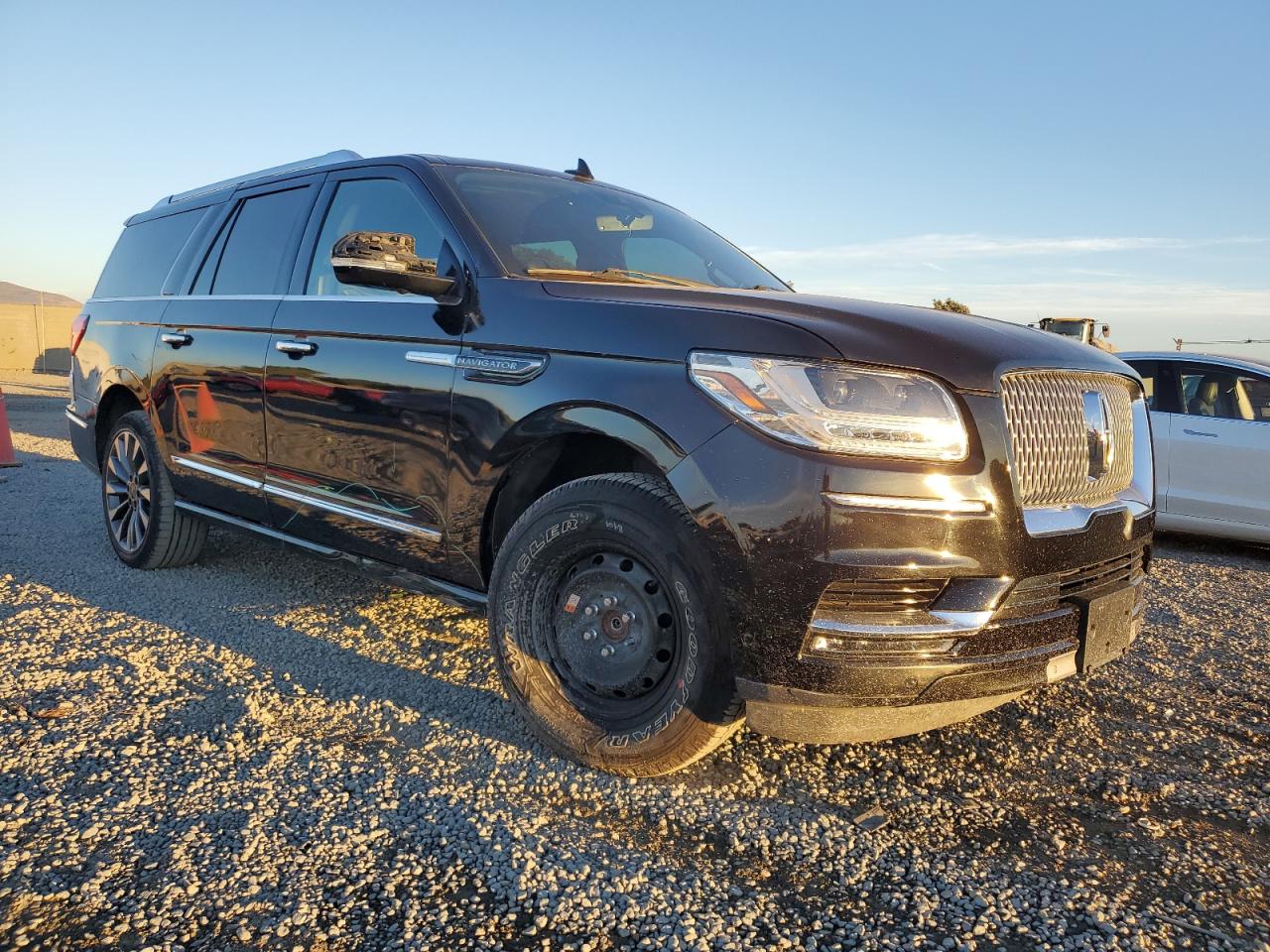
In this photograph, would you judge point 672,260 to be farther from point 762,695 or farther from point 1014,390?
point 762,695

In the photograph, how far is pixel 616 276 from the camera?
333cm

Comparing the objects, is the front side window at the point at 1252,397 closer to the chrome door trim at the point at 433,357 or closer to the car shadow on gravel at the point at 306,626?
the car shadow on gravel at the point at 306,626

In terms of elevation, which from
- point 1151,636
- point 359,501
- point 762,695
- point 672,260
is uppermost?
point 672,260

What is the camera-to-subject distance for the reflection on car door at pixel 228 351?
3.96 m

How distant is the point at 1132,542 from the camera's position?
2766mm

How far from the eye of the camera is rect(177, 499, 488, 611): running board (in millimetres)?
3158

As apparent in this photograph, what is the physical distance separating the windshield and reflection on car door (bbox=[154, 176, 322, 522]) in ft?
3.32

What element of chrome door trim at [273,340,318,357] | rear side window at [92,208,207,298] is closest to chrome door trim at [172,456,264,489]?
chrome door trim at [273,340,318,357]

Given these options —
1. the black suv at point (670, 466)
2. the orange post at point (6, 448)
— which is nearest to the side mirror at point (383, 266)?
the black suv at point (670, 466)

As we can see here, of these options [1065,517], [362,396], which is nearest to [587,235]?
[362,396]

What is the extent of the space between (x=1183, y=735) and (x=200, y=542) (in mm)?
4683

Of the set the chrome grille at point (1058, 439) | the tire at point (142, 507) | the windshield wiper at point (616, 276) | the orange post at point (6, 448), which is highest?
the windshield wiper at point (616, 276)

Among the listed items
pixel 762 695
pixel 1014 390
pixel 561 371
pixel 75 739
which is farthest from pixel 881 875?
pixel 75 739

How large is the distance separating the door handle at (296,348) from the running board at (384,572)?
76 centimetres
